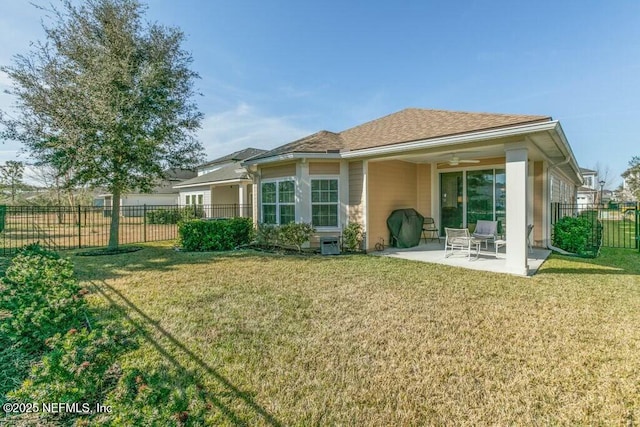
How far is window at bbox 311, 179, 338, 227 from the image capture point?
9648 millimetres

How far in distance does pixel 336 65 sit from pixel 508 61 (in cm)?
710

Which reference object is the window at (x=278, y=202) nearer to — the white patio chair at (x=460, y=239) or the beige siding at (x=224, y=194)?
the white patio chair at (x=460, y=239)

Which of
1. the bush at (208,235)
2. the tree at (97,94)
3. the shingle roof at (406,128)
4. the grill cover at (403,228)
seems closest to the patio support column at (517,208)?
the shingle roof at (406,128)

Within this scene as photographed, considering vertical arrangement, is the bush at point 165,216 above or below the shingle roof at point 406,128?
below

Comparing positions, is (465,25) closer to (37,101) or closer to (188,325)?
(188,325)

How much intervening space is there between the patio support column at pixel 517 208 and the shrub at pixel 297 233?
17.2 ft

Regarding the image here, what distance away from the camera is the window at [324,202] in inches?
380

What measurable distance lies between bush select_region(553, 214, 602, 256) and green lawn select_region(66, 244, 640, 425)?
8.60 ft

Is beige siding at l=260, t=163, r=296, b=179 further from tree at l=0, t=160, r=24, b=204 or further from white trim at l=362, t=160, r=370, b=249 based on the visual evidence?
tree at l=0, t=160, r=24, b=204

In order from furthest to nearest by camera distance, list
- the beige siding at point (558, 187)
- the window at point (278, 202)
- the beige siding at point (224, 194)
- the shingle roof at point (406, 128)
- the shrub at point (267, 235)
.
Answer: the beige siding at point (224, 194) → the beige siding at point (558, 187) → the shrub at point (267, 235) → the window at point (278, 202) → the shingle roof at point (406, 128)

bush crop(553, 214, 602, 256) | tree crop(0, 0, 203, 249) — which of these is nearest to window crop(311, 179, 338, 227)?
tree crop(0, 0, 203, 249)

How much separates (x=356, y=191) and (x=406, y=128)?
248 cm

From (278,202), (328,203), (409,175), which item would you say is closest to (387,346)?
(328,203)

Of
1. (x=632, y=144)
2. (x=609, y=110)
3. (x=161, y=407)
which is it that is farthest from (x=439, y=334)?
(x=632, y=144)
